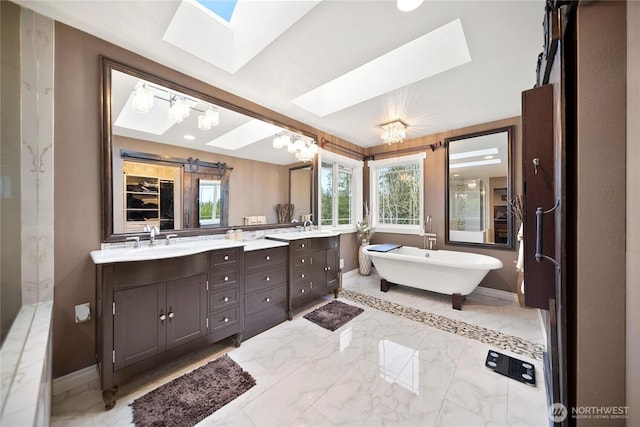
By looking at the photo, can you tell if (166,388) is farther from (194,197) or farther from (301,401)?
(194,197)

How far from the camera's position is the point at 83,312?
172 centimetres

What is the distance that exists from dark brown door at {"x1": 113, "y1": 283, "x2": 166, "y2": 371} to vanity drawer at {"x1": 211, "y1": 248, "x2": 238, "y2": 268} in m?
0.40

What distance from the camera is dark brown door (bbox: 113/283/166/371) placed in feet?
5.07

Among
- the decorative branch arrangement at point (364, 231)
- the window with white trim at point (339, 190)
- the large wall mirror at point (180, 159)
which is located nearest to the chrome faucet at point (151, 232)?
the large wall mirror at point (180, 159)

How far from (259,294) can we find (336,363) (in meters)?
0.97

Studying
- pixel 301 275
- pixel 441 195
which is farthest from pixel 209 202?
pixel 441 195

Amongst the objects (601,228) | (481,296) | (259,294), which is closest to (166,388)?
(259,294)

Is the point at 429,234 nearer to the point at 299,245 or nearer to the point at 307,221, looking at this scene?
the point at 307,221

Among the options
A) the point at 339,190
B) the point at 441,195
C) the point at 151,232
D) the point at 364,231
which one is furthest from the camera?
the point at 364,231

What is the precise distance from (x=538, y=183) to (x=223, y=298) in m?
2.45

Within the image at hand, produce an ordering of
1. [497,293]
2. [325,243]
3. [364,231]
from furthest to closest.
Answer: [364,231] < [497,293] < [325,243]

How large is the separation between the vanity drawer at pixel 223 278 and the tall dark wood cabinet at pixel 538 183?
2181 mm

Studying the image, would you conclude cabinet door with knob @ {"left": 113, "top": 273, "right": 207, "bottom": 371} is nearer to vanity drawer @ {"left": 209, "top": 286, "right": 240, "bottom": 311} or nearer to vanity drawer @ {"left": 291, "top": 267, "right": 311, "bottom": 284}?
vanity drawer @ {"left": 209, "top": 286, "right": 240, "bottom": 311}

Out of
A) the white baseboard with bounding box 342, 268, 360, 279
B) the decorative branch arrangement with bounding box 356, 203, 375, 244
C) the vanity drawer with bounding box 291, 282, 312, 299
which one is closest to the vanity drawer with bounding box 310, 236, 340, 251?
the vanity drawer with bounding box 291, 282, 312, 299
